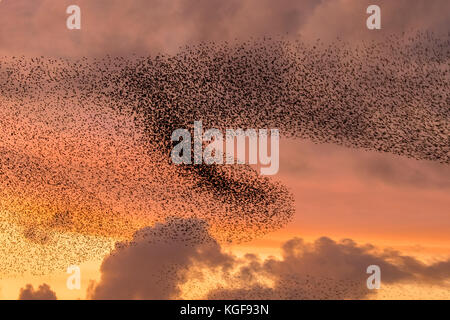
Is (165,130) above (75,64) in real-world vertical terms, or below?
below
